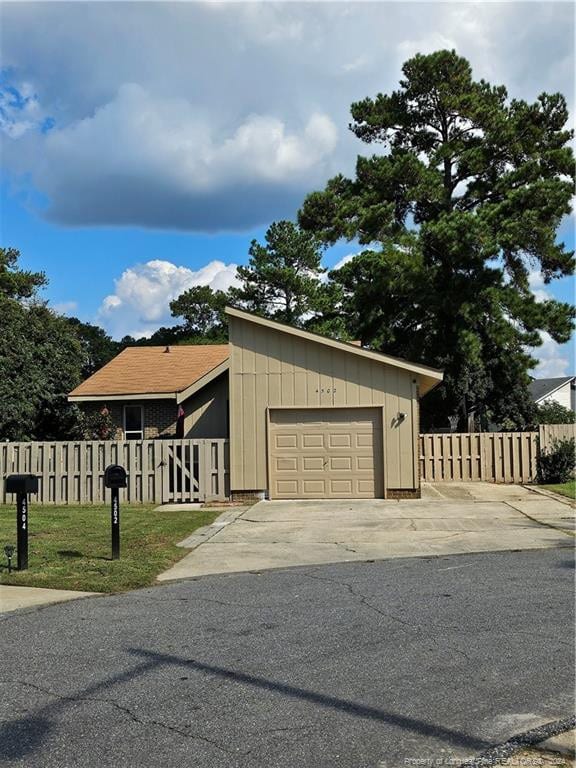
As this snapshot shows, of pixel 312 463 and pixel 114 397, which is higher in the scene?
pixel 114 397

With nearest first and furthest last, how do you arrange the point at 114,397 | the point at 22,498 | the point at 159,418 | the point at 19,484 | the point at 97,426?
the point at 19,484
the point at 22,498
the point at 114,397
the point at 97,426
the point at 159,418

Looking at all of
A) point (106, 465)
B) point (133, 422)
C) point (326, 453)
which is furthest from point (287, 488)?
point (133, 422)

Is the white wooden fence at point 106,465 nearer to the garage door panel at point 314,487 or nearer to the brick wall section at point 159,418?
the garage door panel at point 314,487

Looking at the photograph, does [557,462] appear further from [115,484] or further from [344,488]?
[115,484]

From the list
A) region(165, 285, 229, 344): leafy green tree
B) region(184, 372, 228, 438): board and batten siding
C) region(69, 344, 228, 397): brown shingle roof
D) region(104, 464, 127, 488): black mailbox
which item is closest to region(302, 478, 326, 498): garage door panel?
region(184, 372, 228, 438): board and batten siding

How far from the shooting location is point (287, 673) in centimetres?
516

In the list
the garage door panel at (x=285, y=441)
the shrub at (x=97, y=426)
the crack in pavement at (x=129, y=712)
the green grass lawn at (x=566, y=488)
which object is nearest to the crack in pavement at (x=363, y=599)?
the crack in pavement at (x=129, y=712)

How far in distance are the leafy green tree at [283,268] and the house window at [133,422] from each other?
24.5 metres

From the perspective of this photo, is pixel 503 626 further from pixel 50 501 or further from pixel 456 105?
pixel 456 105

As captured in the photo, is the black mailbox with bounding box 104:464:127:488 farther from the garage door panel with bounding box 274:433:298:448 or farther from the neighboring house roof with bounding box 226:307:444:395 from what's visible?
the neighboring house roof with bounding box 226:307:444:395

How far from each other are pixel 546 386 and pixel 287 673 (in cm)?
6112

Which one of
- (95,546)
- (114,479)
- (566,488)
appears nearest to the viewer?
(114,479)

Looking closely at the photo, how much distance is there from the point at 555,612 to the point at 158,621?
3587 mm

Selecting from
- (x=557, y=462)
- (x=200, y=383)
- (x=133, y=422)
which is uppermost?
(x=200, y=383)
